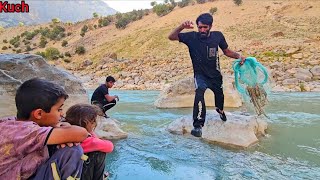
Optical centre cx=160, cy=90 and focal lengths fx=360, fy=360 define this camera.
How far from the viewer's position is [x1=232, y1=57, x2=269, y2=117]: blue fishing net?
5895 millimetres

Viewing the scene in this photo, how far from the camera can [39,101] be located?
2125 mm

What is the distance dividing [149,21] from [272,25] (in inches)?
604

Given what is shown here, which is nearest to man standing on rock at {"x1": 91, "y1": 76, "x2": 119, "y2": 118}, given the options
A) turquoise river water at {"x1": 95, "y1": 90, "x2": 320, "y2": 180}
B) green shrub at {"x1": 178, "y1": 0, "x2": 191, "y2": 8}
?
turquoise river water at {"x1": 95, "y1": 90, "x2": 320, "y2": 180}

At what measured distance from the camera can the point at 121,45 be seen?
33469mm

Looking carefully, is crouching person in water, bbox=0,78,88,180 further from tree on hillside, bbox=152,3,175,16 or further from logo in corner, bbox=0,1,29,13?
tree on hillside, bbox=152,3,175,16

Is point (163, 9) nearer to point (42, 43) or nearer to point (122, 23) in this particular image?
point (122, 23)

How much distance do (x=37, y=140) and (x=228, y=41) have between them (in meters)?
26.9

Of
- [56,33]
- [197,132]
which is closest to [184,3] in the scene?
[56,33]

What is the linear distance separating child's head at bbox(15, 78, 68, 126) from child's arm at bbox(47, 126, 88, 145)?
166mm

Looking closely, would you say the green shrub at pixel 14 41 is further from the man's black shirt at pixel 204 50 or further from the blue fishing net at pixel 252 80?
the man's black shirt at pixel 204 50

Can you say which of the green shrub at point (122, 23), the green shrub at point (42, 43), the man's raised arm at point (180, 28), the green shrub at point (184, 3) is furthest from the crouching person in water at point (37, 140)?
the green shrub at point (42, 43)

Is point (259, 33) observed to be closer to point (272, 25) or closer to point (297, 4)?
point (272, 25)

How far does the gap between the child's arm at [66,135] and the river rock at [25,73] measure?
347 cm

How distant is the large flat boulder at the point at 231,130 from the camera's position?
5.65 metres
